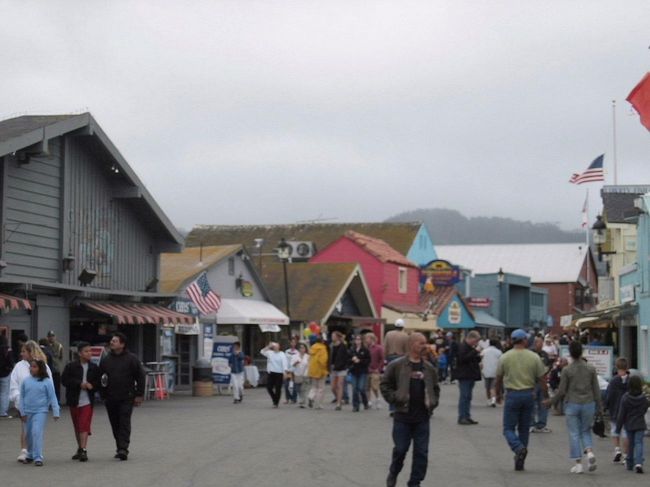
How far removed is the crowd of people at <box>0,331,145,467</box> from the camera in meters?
14.8

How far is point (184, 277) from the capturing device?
34.5 metres

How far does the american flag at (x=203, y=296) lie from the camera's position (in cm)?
3484

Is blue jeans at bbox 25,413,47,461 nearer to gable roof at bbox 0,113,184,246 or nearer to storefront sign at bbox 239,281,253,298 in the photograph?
gable roof at bbox 0,113,184,246

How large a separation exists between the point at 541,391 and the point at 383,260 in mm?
36204

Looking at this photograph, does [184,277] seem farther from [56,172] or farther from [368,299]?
[368,299]

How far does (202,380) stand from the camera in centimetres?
3198

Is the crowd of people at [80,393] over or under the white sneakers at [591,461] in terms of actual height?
over

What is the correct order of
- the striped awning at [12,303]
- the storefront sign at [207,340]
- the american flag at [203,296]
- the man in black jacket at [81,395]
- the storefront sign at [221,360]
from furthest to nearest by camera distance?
the storefront sign at [207,340] → the american flag at [203,296] → the storefront sign at [221,360] → the striped awning at [12,303] → the man in black jacket at [81,395]

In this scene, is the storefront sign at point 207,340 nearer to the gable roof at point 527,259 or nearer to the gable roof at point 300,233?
the gable roof at point 300,233

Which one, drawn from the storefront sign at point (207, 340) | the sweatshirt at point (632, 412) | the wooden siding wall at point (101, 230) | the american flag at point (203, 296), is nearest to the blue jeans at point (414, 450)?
the sweatshirt at point (632, 412)

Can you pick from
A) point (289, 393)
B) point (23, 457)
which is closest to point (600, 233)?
point (289, 393)

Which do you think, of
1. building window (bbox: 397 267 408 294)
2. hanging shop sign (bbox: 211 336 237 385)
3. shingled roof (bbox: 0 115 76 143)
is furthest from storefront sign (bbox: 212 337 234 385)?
building window (bbox: 397 267 408 294)

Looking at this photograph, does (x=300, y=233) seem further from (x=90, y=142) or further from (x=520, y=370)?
(x=520, y=370)

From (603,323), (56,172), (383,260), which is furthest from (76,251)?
(383,260)
